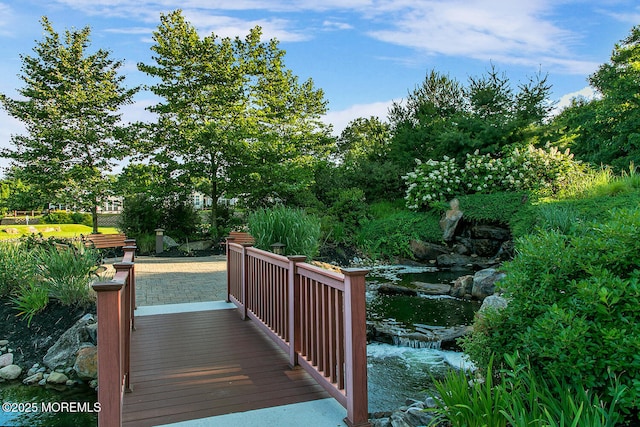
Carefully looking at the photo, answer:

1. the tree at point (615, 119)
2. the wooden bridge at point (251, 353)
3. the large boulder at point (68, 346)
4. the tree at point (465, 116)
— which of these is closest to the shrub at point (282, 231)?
the wooden bridge at point (251, 353)

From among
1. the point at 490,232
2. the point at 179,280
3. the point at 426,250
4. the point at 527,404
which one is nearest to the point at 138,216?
the point at 179,280

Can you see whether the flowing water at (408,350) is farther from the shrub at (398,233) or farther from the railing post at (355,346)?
the shrub at (398,233)

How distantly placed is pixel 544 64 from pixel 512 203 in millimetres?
8816

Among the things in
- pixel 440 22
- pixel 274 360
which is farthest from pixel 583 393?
pixel 440 22

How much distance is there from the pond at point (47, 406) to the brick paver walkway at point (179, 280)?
2.32m

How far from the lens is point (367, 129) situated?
101 ft

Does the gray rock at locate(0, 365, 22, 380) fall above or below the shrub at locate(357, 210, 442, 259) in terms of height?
below

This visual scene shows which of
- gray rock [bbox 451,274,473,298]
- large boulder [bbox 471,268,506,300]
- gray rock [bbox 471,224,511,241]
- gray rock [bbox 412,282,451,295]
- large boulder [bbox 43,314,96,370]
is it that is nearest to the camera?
large boulder [bbox 43,314,96,370]

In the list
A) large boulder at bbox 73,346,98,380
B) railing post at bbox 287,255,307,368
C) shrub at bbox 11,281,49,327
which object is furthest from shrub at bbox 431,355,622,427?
shrub at bbox 11,281,49,327

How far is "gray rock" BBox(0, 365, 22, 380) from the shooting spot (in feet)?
14.8

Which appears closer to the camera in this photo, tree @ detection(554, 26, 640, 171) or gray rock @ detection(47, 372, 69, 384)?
gray rock @ detection(47, 372, 69, 384)

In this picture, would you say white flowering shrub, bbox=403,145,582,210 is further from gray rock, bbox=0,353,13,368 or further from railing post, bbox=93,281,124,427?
railing post, bbox=93,281,124,427

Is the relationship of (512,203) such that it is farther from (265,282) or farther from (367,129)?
(367,129)

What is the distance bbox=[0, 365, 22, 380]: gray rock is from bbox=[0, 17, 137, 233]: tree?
1217 cm
